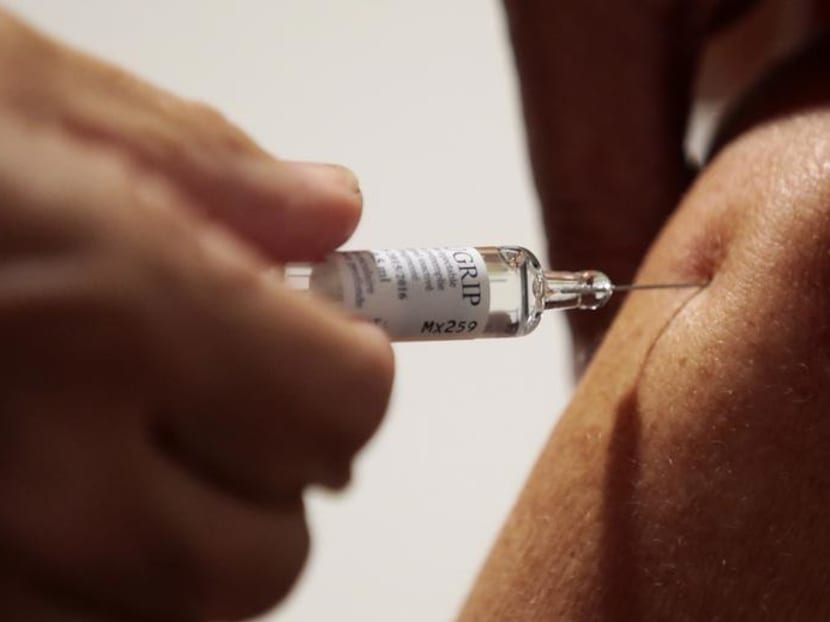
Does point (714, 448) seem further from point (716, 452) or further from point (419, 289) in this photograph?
point (419, 289)

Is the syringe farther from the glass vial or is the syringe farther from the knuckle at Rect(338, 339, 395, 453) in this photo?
the knuckle at Rect(338, 339, 395, 453)

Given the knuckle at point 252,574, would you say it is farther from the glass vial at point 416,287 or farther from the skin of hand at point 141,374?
the glass vial at point 416,287

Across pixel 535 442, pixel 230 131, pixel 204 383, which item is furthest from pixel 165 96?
pixel 535 442

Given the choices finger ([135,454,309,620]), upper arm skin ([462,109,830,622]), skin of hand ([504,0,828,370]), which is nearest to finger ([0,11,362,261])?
finger ([135,454,309,620])

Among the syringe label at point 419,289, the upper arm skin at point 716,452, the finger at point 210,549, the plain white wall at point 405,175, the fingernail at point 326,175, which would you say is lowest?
the plain white wall at point 405,175

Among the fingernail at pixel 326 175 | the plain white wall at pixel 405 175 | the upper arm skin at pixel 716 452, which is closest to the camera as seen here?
the fingernail at pixel 326 175

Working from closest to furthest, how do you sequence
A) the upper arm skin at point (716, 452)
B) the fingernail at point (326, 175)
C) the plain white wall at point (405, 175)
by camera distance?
the fingernail at point (326, 175)
the upper arm skin at point (716, 452)
the plain white wall at point (405, 175)

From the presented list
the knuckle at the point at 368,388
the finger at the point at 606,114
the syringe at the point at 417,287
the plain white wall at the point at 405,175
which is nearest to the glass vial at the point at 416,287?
the syringe at the point at 417,287

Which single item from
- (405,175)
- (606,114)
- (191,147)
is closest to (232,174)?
(191,147)
